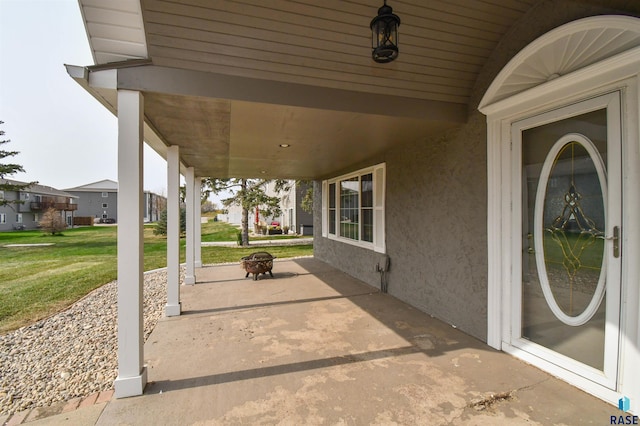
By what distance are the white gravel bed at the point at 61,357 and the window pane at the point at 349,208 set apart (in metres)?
4.34

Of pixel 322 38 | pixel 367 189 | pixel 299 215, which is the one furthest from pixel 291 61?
pixel 299 215

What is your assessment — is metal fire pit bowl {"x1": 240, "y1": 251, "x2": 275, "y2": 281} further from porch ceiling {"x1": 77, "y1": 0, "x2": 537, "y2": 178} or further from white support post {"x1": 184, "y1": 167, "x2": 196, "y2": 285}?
porch ceiling {"x1": 77, "y1": 0, "x2": 537, "y2": 178}

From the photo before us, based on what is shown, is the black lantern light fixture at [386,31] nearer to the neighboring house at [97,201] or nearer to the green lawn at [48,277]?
the green lawn at [48,277]

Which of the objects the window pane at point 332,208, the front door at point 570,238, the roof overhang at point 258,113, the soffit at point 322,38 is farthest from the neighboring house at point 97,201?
the front door at point 570,238

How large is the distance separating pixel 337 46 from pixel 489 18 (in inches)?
60.0

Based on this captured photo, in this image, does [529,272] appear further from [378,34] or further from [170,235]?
[170,235]

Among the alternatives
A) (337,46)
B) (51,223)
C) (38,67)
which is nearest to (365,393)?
(337,46)

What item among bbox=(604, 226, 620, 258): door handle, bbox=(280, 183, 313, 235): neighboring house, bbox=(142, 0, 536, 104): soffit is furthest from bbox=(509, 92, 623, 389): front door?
bbox=(280, 183, 313, 235): neighboring house

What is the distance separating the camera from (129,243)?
2.41 metres

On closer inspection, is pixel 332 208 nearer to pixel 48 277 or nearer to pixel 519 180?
pixel 519 180

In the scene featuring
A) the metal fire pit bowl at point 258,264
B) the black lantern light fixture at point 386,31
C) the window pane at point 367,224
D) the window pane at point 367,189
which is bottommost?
the metal fire pit bowl at point 258,264

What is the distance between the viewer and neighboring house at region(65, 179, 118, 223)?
37.3 meters

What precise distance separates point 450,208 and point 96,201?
47.1m

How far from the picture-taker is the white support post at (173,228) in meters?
4.21
